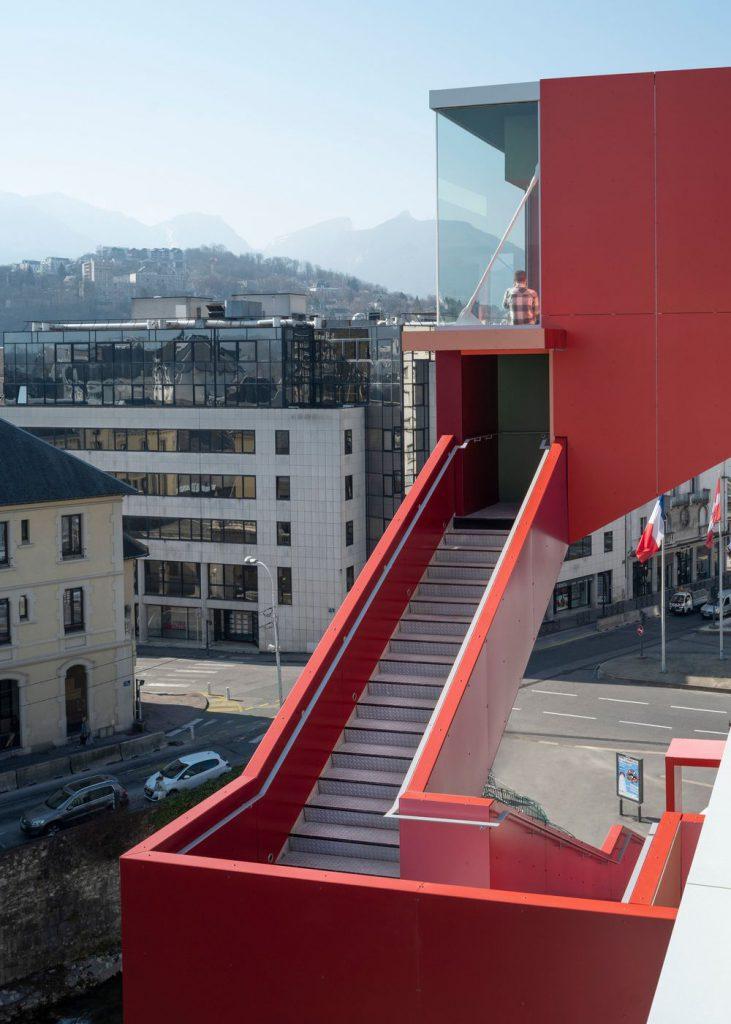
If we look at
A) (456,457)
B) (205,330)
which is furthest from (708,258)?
(205,330)

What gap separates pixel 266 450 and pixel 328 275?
136247 mm

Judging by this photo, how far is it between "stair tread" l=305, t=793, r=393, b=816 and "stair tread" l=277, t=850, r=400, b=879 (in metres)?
0.55

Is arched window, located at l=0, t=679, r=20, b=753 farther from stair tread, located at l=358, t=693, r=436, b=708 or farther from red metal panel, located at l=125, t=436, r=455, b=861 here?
stair tread, located at l=358, t=693, r=436, b=708

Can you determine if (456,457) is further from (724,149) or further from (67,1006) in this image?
(67,1006)

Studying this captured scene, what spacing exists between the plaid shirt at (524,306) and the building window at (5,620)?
3369cm

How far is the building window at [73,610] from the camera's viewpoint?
4700 centimetres

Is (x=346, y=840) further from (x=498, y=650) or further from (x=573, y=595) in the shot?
(x=573, y=595)

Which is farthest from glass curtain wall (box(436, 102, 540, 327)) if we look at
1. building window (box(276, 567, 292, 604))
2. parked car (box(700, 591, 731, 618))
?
parked car (box(700, 591, 731, 618))

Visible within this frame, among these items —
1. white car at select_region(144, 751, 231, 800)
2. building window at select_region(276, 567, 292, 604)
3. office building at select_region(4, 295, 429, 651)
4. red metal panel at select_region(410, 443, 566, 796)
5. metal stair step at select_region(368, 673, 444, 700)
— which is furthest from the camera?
building window at select_region(276, 567, 292, 604)

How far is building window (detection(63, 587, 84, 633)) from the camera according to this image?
47.0 meters

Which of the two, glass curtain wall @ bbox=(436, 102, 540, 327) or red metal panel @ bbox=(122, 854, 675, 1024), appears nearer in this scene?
red metal panel @ bbox=(122, 854, 675, 1024)

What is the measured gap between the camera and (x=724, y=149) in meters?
14.2

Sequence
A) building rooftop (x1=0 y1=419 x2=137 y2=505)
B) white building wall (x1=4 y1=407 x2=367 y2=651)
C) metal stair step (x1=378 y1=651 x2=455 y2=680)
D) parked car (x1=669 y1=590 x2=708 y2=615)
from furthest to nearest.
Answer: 1. parked car (x1=669 y1=590 x2=708 y2=615)
2. white building wall (x1=4 y1=407 x2=367 y2=651)
3. building rooftop (x1=0 y1=419 x2=137 y2=505)
4. metal stair step (x1=378 y1=651 x2=455 y2=680)

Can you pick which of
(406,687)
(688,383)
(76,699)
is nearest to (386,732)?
(406,687)
